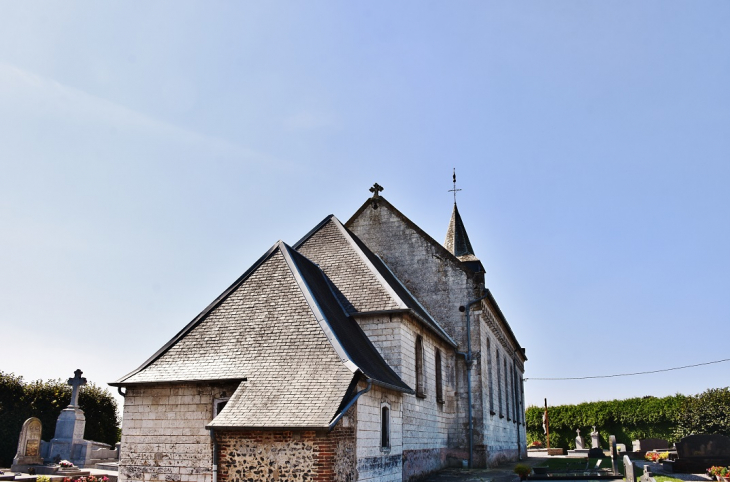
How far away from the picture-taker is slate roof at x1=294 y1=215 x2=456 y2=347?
16359 mm

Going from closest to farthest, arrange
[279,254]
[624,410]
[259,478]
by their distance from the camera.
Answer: [259,478], [279,254], [624,410]

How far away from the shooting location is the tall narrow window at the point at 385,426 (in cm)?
1346

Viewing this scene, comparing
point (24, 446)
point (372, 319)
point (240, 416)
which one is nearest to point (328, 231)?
point (372, 319)

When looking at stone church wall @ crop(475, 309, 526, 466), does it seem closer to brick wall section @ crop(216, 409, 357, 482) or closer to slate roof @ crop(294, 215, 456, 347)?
slate roof @ crop(294, 215, 456, 347)

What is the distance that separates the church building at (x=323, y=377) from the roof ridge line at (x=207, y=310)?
4 cm

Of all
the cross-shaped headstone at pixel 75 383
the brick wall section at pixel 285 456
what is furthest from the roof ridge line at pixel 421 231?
the cross-shaped headstone at pixel 75 383

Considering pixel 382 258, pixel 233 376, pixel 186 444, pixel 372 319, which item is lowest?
pixel 186 444

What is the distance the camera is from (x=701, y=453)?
18.7m

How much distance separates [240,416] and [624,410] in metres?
38.5

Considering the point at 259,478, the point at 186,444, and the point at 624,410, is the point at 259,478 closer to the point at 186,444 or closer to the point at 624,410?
the point at 186,444

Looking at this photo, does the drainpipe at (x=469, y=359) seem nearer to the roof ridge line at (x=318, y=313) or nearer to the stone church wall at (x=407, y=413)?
the stone church wall at (x=407, y=413)

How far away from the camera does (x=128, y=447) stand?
42.7 ft

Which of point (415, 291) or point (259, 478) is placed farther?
point (415, 291)

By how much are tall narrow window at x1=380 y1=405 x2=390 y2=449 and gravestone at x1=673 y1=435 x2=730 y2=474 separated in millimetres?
11273
